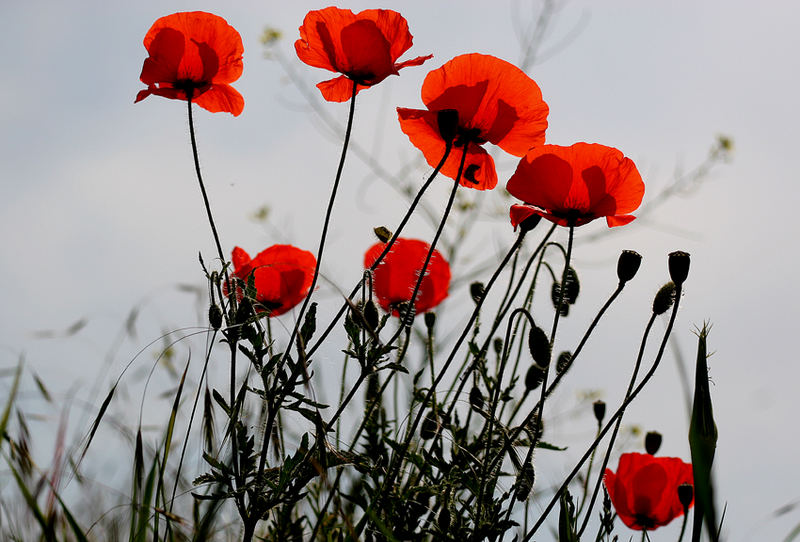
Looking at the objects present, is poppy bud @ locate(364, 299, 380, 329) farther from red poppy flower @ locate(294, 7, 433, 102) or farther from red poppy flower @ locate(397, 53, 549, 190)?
red poppy flower @ locate(294, 7, 433, 102)

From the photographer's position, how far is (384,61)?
5.24ft

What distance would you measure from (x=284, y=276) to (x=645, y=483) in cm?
103

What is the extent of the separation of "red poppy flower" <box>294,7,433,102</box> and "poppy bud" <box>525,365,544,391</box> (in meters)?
0.71

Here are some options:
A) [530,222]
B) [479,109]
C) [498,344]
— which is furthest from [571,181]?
[498,344]

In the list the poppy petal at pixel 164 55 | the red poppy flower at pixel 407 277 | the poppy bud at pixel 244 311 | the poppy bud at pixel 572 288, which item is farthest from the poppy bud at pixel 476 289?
the poppy petal at pixel 164 55

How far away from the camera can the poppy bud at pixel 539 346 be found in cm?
156

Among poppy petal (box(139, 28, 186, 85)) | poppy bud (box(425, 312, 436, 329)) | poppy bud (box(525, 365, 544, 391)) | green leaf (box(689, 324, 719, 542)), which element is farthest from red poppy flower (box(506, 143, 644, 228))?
poppy petal (box(139, 28, 186, 85))

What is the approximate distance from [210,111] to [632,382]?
105 cm

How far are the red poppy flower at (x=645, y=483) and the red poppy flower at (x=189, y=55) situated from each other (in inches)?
51.3

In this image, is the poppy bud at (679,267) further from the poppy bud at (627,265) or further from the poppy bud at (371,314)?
the poppy bud at (371,314)

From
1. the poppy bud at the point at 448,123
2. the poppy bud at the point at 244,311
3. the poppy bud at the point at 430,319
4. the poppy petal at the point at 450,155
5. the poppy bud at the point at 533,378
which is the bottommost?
the poppy bud at the point at 244,311

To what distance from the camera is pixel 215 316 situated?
60.7 inches

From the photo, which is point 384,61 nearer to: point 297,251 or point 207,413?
point 297,251

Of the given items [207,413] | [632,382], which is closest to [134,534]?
[207,413]
